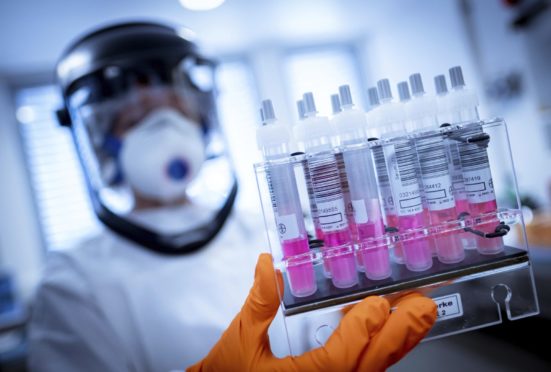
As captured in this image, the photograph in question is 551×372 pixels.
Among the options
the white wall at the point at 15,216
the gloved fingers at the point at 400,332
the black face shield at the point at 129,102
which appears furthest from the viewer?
the white wall at the point at 15,216

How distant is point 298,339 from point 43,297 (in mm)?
705

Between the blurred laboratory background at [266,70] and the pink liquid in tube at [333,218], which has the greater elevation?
the blurred laboratory background at [266,70]

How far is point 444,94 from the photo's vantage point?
0.58 meters

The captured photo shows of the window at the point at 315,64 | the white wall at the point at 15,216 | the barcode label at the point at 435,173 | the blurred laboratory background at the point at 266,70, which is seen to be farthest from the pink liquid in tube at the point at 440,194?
the white wall at the point at 15,216

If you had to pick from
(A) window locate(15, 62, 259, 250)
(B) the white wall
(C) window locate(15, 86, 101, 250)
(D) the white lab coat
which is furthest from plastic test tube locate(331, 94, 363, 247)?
(B) the white wall

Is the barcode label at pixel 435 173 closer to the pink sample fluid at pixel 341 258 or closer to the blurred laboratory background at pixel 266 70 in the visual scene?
the pink sample fluid at pixel 341 258

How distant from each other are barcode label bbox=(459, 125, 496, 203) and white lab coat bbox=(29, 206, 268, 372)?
0.57 meters

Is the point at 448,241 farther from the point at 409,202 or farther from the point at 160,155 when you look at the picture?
the point at 160,155

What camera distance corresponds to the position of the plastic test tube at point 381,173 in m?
0.58

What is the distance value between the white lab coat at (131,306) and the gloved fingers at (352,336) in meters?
0.36

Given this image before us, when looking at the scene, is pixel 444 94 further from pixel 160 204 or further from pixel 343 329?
pixel 160 204

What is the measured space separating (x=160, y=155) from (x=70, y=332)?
541 mm

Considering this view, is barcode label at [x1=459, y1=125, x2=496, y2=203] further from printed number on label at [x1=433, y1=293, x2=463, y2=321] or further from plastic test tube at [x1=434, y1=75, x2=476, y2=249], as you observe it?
printed number on label at [x1=433, y1=293, x2=463, y2=321]

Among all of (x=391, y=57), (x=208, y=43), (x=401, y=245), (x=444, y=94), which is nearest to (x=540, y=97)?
(x=391, y=57)
